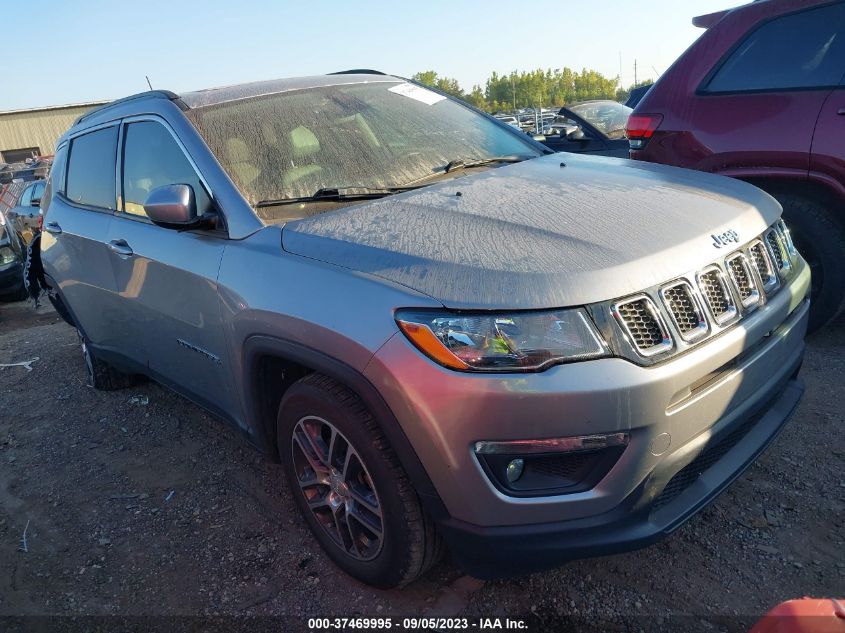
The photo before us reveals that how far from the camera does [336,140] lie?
3.05 m

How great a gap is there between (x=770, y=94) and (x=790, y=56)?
0.25 m

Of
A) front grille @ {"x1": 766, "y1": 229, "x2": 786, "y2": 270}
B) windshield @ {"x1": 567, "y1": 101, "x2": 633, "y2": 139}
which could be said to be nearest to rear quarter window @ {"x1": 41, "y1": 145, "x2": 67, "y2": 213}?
front grille @ {"x1": 766, "y1": 229, "x2": 786, "y2": 270}

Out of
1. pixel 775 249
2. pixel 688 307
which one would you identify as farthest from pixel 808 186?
pixel 688 307

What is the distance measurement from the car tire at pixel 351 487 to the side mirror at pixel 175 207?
2.71ft

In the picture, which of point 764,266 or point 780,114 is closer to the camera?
point 764,266

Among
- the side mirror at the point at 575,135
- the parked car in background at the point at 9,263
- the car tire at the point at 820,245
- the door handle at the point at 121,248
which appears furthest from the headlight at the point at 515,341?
the parked car in background at the point at 9,263

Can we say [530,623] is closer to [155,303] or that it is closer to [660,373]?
[660,373]

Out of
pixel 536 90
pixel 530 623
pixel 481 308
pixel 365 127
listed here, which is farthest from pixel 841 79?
pixel 536 90

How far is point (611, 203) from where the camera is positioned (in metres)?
2.46

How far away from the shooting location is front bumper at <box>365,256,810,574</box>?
1833mm

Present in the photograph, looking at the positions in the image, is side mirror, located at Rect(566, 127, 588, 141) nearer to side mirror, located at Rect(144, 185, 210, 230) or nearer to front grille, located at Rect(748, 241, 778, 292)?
front grille, located at Rect(748, 241, 778, 292)

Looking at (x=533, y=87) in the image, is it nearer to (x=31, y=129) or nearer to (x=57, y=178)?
(x=31, y=129)

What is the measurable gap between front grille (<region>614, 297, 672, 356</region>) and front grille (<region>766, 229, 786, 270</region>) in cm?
89

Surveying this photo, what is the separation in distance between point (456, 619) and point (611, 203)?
5.23ft
